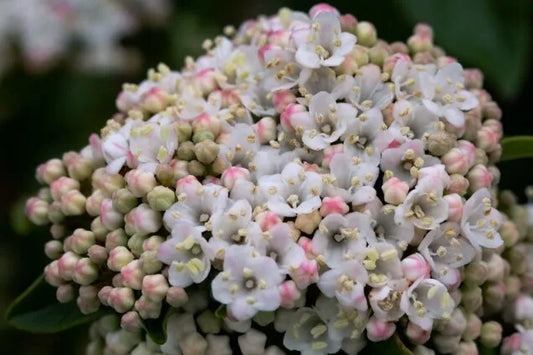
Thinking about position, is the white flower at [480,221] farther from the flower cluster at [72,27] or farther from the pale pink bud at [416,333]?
the flower cluster at [72,27]

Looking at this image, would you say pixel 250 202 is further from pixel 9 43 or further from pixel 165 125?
pixel 9 43

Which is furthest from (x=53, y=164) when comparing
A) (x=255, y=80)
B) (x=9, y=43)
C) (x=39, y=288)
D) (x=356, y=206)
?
(x=9, y=43)

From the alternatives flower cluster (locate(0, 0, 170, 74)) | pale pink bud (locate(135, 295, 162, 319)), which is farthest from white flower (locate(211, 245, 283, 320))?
flower cluster (locate(0, 0, 170, 74))

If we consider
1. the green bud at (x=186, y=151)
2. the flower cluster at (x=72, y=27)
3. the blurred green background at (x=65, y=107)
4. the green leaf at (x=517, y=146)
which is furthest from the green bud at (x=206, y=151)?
the flower cluster at (x=72, y=27)

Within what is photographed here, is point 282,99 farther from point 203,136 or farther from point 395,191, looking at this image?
point 395,191

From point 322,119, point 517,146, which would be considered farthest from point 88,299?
point 517,146

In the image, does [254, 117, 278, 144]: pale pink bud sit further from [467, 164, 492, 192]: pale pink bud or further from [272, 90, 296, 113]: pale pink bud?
[467, 164, 492, 192]: pale pink bud
